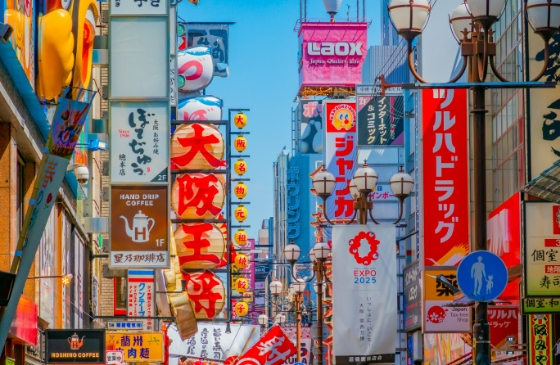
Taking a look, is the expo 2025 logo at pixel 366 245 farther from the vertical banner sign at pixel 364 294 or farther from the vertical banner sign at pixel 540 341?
the vertical banner sign at pixel 540 341

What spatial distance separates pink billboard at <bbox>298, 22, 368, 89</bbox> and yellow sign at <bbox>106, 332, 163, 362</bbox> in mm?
74189

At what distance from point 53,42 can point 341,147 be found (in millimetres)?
52873

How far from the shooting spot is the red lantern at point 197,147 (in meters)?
39.1

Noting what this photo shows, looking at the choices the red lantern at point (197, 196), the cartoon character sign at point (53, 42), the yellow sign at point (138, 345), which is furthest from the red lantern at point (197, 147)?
the cartoon character sign at point (53, 42)

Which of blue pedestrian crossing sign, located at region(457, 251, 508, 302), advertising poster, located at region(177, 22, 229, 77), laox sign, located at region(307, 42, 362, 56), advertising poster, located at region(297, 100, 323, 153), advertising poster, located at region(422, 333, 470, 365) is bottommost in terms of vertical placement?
advertising poster, located at region(422, 333, 470, 365)

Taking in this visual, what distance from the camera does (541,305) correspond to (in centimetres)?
1920

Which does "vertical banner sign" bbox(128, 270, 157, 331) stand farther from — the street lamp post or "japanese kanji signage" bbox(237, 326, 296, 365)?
the street lamp post

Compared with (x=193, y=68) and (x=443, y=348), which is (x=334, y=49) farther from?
(x=443, y=348)

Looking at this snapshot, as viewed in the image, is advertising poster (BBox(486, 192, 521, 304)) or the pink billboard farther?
the pink billboard

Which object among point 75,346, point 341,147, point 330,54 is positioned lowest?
point 75,346

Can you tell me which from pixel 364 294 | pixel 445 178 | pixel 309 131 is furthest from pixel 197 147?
pixel 309 131

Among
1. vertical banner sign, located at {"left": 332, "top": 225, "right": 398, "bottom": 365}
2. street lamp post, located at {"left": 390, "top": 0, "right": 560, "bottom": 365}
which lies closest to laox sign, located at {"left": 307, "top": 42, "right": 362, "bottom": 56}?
vertical banner sign, located at {"left": 332, "top": 225, "right": 398, "bottom": 365}

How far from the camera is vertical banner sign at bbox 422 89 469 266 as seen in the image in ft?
84.4

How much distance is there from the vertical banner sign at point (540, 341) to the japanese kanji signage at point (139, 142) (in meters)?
7.60
